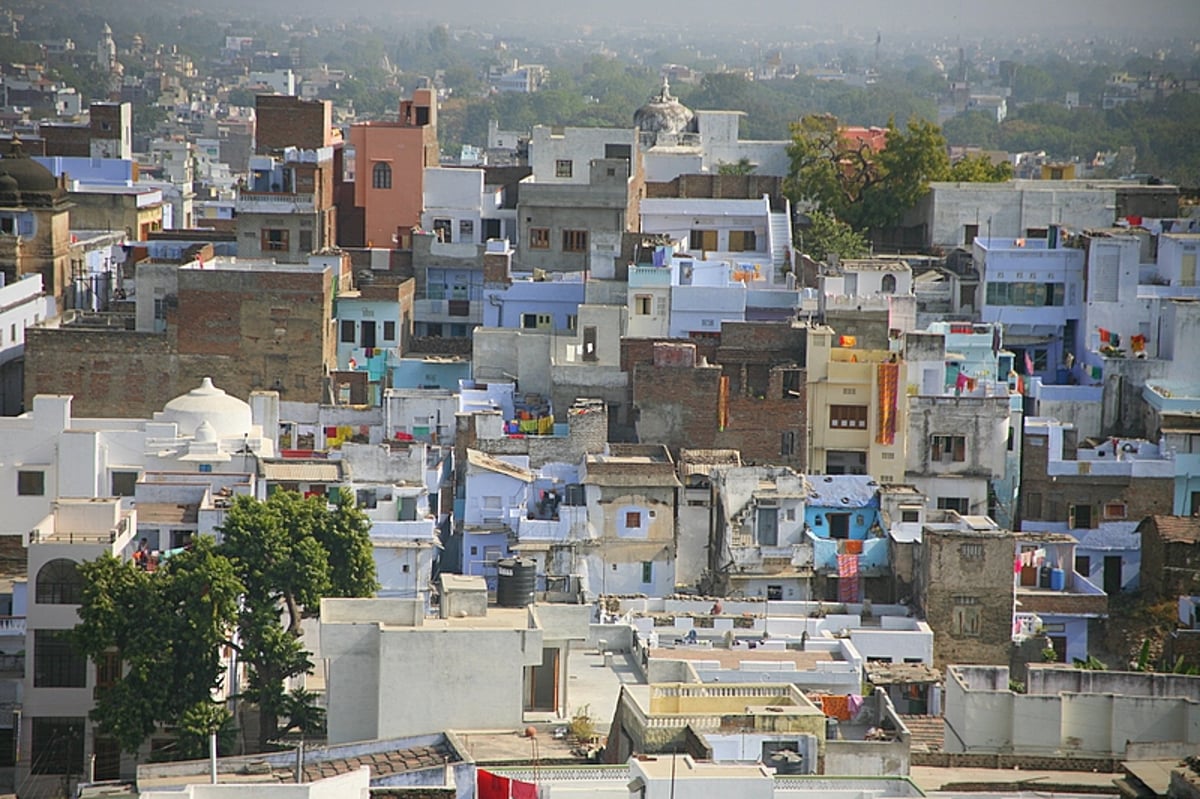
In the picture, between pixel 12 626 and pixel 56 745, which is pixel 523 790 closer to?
pixel 56 745

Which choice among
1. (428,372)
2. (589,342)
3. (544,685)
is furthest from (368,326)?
(544,685)

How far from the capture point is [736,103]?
437ft

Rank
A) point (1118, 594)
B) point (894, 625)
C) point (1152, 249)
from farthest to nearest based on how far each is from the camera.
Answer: point (1152, 249) → point (1118, 594) → point (894, 625)

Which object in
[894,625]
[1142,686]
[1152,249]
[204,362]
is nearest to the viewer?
[1142,686]

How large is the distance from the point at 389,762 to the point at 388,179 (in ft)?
82.5

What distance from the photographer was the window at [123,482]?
33.4 meters

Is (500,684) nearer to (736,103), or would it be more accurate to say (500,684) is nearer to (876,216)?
(876,216)

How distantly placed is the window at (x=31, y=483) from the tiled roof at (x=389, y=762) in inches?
444

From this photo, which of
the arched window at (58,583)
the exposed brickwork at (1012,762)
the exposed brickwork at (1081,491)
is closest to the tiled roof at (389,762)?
the exposed brickwork at (1012,762)

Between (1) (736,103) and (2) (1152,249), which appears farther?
(1) (736,103)

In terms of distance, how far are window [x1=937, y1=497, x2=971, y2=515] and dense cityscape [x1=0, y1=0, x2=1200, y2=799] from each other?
7 cm

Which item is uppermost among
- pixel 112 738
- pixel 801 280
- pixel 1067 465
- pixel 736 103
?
pixel 736 103

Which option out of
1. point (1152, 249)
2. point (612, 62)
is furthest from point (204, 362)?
point (612, 62)

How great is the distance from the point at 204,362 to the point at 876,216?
15446 millimetres
